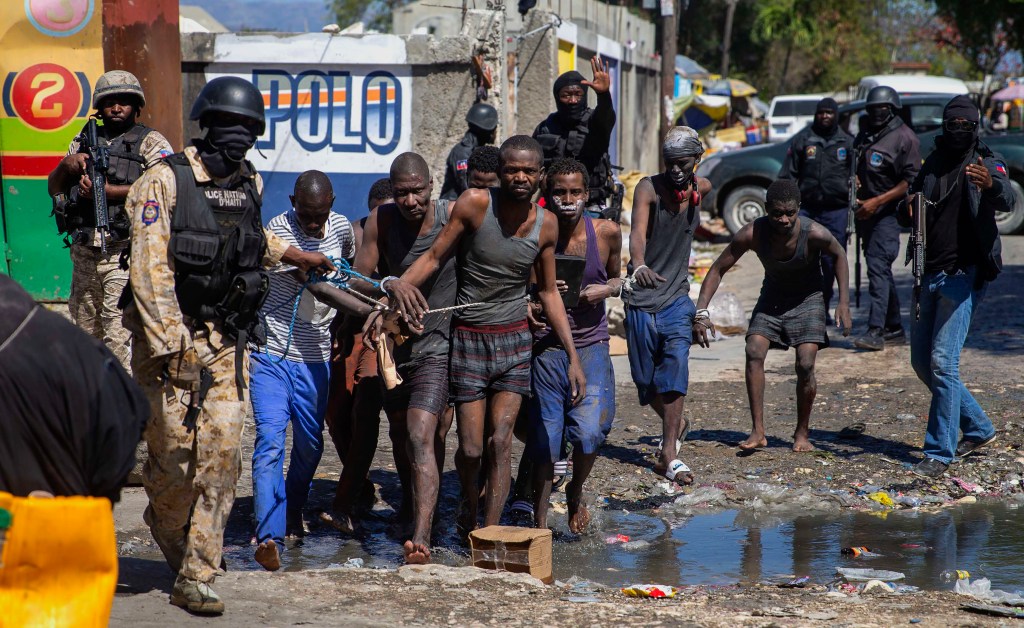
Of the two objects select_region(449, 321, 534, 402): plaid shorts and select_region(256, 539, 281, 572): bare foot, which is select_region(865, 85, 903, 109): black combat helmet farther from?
select_region(256, 539, 281, 572): bare foot

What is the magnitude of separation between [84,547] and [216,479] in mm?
1445

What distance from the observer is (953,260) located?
21.6ft

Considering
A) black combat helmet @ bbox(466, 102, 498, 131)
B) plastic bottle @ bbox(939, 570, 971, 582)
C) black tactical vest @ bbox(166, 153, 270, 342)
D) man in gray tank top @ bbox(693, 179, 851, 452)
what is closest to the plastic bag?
black combat helmet @ bbox(466, 102, 498, 131)

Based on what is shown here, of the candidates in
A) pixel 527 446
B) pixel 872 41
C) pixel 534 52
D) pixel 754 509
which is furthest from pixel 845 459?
pixel 872 41

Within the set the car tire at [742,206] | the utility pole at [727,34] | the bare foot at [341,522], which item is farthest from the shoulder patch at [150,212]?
the utility pole at [727,34]

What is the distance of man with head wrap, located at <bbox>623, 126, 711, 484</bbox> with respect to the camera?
6660mm

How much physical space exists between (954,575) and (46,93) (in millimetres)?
8127

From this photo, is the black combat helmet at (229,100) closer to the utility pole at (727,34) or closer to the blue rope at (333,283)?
the blue rope at (333,283)

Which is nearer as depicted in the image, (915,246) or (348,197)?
(915,246)

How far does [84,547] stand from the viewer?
2.75 meters

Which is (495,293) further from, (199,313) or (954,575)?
(954,575)

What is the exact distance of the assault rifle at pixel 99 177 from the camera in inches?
226

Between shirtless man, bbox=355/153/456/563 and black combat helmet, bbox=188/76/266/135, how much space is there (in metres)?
1.09

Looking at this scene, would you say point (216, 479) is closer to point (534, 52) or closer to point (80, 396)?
point (80, 396)
